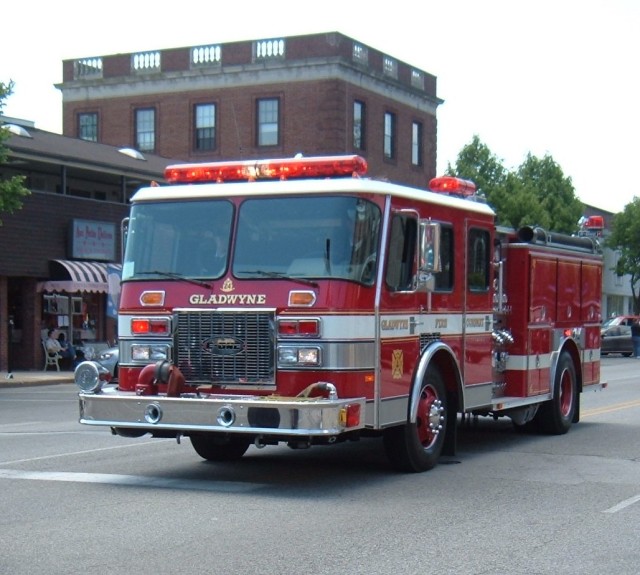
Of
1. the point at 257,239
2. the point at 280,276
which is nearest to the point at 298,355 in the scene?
the point at 280,276

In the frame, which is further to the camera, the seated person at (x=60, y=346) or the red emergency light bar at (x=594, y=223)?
the seated person at (x=60, y=346)

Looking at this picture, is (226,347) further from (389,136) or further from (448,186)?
(389,136)

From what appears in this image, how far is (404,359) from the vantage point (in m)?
10.4

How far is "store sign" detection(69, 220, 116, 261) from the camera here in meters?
31.3

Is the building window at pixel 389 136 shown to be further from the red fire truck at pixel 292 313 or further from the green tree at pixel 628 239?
the red fire truck at pixel 292 313

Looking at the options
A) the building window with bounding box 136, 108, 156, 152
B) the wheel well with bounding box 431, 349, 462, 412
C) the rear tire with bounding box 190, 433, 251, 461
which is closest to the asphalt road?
the rear tire with bounding box 190, 433, 251, 461

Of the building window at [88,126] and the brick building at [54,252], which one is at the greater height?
the building window at [88,126]

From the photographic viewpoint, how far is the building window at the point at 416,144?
47.9m

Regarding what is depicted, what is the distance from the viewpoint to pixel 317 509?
884cm

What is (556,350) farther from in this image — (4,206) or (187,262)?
(4,206)

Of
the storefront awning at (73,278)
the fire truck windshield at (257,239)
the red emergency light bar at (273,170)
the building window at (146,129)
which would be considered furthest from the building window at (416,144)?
the fire truck windshield at (257,239)

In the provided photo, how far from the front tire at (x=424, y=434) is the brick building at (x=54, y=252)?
20.0m

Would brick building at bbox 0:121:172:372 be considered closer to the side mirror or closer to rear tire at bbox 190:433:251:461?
rear tire at bbox 190:433:251:461

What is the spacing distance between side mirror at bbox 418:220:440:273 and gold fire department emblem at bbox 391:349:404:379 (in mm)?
784
